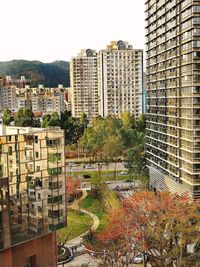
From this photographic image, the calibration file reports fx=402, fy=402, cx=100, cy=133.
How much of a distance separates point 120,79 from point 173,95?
52525mm

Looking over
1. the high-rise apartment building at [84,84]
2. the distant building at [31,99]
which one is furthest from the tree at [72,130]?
the distant building at [31,99]

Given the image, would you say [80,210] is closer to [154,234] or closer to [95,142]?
[154,234]

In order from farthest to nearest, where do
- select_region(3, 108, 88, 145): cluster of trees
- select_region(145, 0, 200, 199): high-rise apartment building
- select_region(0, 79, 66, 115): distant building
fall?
select_region(0, 79, 66, 115): distant building, select_region(3, 108, 88, 145): cluster of trees, select_region(145, 0, 200, 199): high-rise apartment building

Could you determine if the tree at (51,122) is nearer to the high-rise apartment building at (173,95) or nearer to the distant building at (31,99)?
the high-rise apartment building at (173,95)

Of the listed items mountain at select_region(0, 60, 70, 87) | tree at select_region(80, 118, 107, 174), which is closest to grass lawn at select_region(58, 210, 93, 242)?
tree at select_region(80, 118, 107, 174)

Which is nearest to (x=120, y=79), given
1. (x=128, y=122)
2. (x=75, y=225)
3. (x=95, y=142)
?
(x=128, y=122)

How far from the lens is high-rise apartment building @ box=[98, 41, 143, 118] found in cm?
8394

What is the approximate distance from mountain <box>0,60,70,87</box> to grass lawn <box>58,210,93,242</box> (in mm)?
104328

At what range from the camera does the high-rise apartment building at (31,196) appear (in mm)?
17797

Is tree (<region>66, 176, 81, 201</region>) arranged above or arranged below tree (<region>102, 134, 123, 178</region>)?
below

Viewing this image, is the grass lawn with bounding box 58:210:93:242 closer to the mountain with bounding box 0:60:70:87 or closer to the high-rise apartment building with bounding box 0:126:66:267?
the high-rise apartment building with bounding box 0:126:66:267

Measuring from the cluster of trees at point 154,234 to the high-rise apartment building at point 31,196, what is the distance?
3.85 m

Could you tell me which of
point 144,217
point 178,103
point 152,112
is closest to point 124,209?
point 144,217

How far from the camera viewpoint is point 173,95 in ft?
107
